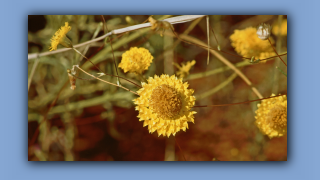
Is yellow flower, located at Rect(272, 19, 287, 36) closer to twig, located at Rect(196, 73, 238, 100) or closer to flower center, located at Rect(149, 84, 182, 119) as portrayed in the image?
twig, located at Rect(196, 73, 238, 100)

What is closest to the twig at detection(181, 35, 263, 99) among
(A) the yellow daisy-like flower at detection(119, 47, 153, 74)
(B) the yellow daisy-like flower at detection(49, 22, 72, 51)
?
(A) the yellow daisy-like flower at detection(119, 47, 153, 74)

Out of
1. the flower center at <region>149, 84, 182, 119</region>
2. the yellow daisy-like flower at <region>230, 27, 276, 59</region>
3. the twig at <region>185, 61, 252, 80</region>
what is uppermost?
the yellow daisy-like flower at <region>230, 27, 276, 59</region>

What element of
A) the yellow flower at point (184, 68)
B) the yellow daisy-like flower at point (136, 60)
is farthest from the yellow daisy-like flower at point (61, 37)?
the yellow flower at point (184, 68)

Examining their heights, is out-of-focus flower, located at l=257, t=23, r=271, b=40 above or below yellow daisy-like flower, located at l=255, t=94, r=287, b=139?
above

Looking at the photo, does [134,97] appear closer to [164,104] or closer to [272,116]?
[164,104]

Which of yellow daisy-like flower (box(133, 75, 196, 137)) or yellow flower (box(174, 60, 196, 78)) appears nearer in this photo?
yellow daisy-like flower (box(133, 75, 196, 137))

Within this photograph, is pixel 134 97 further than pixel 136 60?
Yes

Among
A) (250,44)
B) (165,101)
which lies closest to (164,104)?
(165,101)
